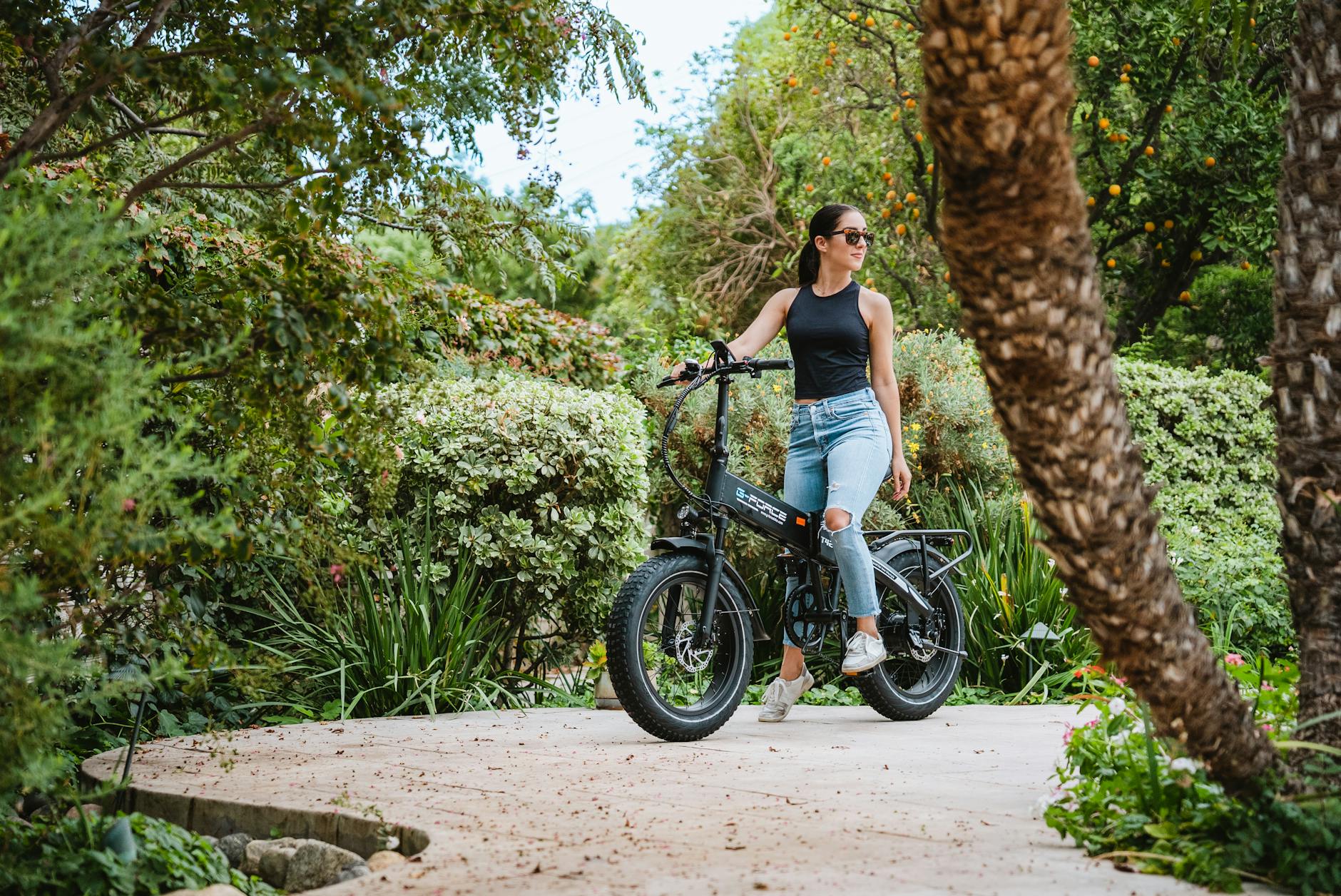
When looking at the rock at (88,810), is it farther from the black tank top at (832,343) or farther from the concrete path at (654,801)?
the black tank top at (832,343)

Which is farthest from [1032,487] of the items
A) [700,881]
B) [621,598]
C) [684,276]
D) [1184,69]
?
[684,276]

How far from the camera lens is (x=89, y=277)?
2590 mm

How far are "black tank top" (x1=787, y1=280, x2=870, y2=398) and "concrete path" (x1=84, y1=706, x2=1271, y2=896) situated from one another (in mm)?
1448

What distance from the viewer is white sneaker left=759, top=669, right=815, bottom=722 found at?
5.23 m

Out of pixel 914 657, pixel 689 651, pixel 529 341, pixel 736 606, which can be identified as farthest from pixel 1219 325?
pixel 689 651

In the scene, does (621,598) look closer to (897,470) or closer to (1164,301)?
(897,470)

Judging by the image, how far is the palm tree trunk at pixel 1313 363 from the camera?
2580 millimetres

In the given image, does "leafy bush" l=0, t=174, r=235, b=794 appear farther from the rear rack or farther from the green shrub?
the green shrub

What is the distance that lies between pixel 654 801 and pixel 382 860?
80 centimetres

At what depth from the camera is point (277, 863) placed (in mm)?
3199

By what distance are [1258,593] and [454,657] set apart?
455cm

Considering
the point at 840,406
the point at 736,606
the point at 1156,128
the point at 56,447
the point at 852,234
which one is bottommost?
the point at 736,606

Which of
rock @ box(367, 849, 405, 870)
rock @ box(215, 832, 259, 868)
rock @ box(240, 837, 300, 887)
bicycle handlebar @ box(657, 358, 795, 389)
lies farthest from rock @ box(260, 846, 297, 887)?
bicycle handlebar @ box(657, 358, 795, 389)

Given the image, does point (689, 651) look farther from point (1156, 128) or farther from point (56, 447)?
point (1156, 128)
